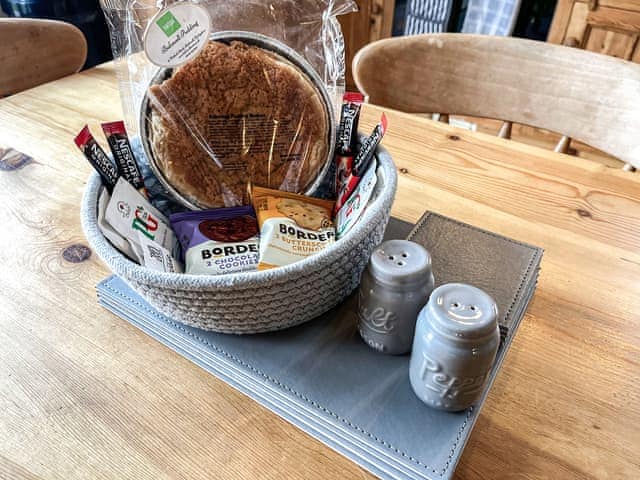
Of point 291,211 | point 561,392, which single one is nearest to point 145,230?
point 291,211

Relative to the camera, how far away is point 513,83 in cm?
101

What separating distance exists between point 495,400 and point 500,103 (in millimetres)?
723

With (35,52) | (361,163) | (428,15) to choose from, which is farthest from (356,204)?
(428,15)

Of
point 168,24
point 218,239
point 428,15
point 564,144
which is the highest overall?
point 168,24

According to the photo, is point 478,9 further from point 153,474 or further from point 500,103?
point 153,474

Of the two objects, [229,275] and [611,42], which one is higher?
[229,275]

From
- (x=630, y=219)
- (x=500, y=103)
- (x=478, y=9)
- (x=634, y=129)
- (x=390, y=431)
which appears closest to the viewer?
(x=390, y=431)

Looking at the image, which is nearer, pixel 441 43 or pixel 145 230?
pixel 145 230

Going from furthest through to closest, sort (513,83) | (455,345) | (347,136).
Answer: (513,83), (347,136), (455,345)

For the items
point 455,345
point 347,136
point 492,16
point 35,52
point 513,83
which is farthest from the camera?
point 492,16

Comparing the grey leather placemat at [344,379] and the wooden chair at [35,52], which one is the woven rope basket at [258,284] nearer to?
the grey leather placemat at [344,379]

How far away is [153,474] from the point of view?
42 cm

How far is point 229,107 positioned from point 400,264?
0.27 meters

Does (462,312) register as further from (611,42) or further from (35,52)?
(611,42)
